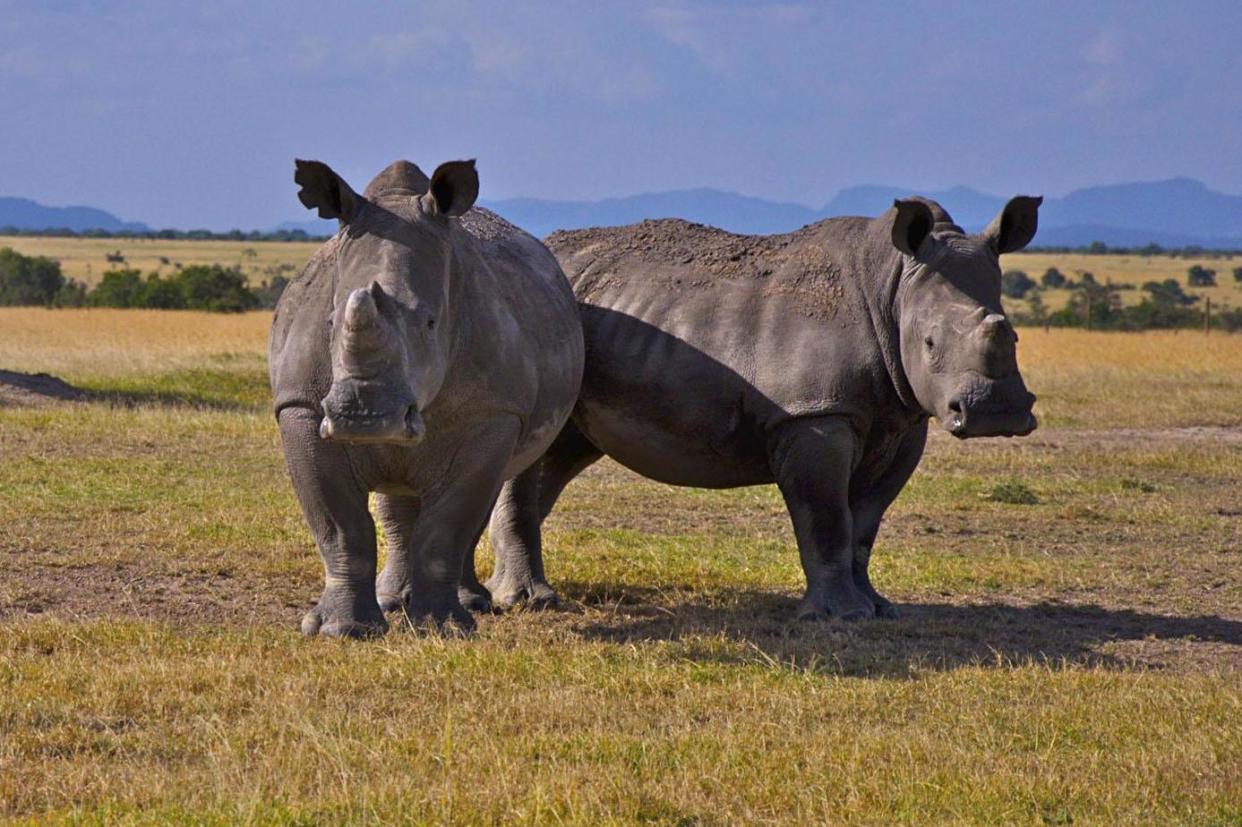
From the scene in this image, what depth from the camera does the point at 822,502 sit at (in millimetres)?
9211

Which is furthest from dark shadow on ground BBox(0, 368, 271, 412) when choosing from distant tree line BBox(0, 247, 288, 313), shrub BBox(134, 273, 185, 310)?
shrub BBox(134, 273, 185, 310)

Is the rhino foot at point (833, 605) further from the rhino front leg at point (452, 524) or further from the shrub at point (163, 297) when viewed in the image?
the shrub at point (163, 297)

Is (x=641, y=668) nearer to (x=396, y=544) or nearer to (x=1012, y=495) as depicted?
(x=396, y=544)

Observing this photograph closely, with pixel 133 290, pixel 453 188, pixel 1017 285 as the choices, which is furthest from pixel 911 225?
pixel 1017 285

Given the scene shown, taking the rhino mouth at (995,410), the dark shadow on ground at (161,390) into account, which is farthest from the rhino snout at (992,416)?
the dark shadow on ground at (161,390)

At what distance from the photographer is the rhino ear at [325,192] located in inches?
320

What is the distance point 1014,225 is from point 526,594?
3.19 meters

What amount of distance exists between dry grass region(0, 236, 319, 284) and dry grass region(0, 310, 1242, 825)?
68.5m

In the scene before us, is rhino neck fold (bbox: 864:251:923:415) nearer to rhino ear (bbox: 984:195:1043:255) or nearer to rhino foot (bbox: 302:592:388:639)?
rhino ear (bbox: 984:195:1043:255)

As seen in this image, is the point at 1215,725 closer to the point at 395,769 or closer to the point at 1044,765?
the point at 1044,765

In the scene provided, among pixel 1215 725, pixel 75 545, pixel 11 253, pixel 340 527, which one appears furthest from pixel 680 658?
pixel 11 253

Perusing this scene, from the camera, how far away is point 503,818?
219 inches

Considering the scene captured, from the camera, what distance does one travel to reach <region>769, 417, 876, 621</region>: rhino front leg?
917cm

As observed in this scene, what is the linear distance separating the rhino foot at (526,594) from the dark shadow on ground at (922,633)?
5.1 inches
